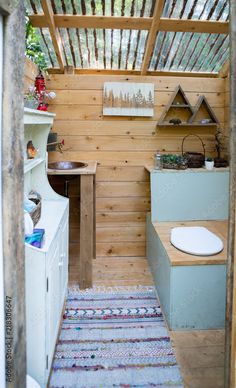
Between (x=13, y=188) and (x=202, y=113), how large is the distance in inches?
116

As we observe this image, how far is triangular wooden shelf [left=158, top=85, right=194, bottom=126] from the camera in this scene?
3502 mm

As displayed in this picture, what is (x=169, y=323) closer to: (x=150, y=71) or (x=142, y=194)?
(x=142, y=194)

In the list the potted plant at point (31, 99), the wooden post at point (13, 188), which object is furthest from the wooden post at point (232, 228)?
the potted plant at point (31, 99)

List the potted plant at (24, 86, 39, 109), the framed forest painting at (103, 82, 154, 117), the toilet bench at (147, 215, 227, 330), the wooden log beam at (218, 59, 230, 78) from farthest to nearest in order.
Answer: the wooden log beam at (218, 59, 230, 78)
the framed forest painting at (103, 82, 154, 117)
the toilet bench at (147, 215, 227, 330)
the potted plant at (24, 86, 39, 109)

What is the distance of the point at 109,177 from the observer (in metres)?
3.64

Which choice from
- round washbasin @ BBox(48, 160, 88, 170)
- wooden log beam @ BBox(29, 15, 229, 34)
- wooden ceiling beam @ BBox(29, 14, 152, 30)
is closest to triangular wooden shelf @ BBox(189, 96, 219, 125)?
wooden log beam @ BBox(29, 15, 229, 34)

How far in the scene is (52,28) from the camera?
9.98 ft

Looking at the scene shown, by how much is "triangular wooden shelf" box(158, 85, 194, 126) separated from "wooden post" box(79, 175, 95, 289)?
113 cm

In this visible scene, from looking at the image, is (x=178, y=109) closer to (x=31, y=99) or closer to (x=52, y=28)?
(x=52, y=28)

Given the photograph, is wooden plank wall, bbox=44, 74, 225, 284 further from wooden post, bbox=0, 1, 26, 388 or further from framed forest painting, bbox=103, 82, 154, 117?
wooden post, bbox=0, 1, 26, 388

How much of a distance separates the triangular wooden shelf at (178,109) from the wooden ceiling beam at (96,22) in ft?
2.31

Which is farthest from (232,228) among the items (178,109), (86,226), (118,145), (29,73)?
(178,109)

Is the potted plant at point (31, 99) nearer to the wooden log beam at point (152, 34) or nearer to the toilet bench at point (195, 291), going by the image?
the wooden log beam at point (152, 34)

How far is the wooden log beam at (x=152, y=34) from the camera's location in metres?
2.81
